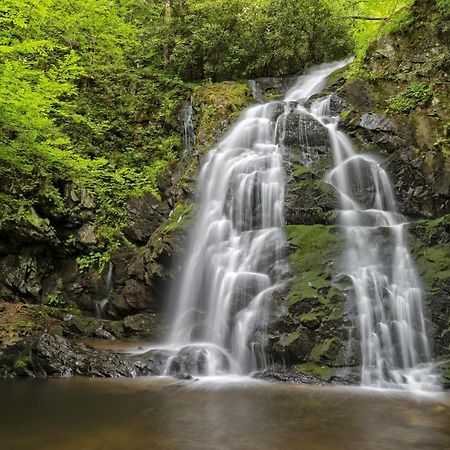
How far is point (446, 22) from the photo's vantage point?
11266 mm

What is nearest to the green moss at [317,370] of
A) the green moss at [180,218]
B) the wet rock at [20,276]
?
the green moss at [180,218]

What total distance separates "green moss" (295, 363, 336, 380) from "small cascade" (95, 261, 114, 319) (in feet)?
20.5

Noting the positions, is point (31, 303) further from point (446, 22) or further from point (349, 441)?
point (446, 22)

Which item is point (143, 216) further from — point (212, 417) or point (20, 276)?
point (212, 417)

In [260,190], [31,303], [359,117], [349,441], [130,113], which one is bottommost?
[349,441]

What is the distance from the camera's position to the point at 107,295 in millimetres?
11578

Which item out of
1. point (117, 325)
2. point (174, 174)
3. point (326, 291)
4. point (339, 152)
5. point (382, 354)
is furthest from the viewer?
point (174, 174)

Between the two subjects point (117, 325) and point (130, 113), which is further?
point (130, 113)

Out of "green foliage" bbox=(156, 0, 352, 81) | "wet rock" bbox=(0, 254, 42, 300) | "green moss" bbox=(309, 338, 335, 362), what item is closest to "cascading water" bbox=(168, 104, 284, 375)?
"green moss" bbox=(309, 338, 335, 362)

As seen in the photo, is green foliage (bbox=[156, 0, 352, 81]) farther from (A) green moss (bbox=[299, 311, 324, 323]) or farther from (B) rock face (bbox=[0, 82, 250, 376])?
(A) green moss (bbox=[299, 311, 324, 323])

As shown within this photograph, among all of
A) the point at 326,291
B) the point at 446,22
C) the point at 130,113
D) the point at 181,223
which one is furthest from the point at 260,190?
the point at 130,113

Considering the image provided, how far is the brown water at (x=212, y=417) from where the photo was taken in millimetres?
4160

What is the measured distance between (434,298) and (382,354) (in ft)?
4.46

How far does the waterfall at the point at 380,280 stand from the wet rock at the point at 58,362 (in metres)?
3.67
